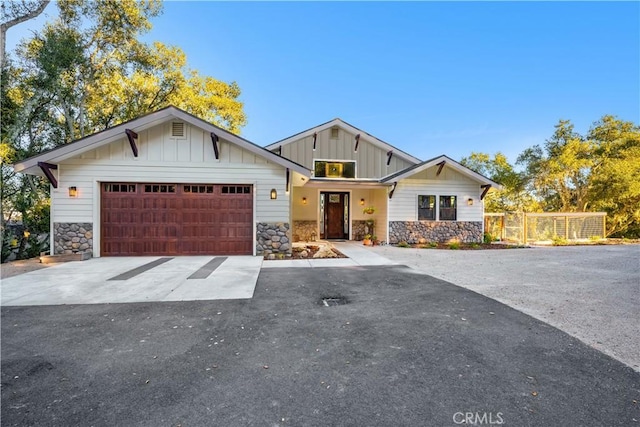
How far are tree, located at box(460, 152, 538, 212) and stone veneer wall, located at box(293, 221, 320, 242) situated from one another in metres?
12.9

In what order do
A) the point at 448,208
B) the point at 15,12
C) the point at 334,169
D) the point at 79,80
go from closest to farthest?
the point at 15,12 < the point at 79,80 < the point at 448,208 < the point at 334,169

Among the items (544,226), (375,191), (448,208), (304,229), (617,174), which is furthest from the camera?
(617,174)

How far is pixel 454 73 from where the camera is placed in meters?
18.0

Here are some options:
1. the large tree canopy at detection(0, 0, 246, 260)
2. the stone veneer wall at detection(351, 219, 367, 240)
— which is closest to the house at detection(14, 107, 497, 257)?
the large tree canopy at detection(0, 0, 246, 260)

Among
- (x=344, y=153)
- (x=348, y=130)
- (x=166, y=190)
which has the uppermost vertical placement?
(x=348, y=130)

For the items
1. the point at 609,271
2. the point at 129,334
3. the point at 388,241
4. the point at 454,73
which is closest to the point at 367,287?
the point at 129,334

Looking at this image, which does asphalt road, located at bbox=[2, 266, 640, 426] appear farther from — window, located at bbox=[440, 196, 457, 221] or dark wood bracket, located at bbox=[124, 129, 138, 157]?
window, located at bbox=[440, 196, 457, 221]

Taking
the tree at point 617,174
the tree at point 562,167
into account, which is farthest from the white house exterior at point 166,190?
the tree at point 617,174

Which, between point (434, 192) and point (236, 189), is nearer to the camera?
point (236, 189)

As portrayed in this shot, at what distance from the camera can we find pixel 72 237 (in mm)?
7918

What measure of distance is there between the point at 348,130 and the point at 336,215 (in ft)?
13.7

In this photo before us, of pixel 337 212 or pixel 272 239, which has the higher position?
pixel 337 212

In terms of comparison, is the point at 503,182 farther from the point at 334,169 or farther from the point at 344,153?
the point at 334,169

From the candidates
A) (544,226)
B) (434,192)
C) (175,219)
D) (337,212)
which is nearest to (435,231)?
(434,192)
